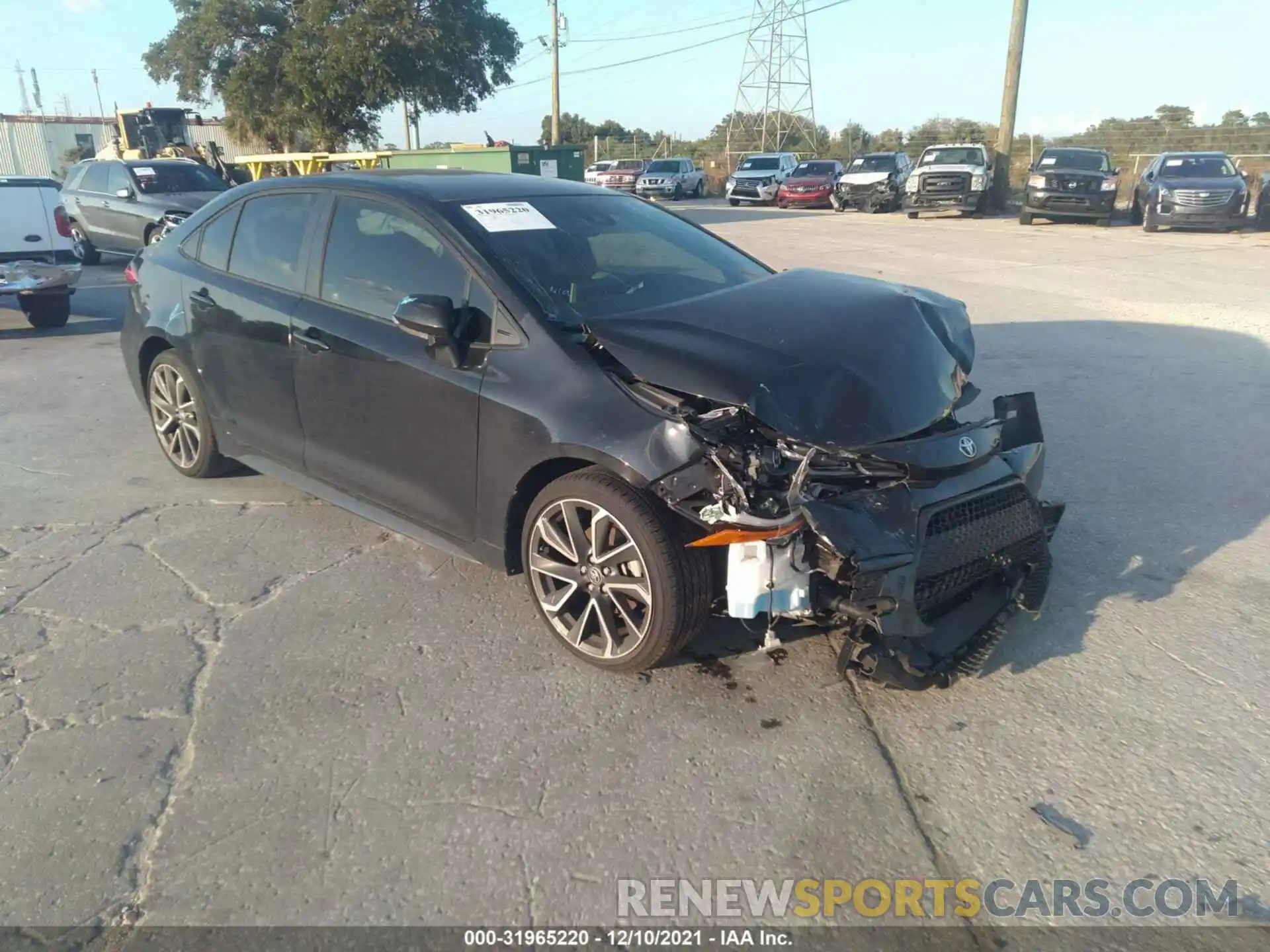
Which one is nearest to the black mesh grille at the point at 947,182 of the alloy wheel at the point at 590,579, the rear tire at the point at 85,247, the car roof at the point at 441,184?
the rear tire at the point at 85,247

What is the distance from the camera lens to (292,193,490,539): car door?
387 centimetres

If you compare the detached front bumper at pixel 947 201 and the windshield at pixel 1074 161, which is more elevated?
the windshield at pixel 1074 161

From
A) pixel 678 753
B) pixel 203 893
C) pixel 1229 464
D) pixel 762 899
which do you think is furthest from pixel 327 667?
pixel 1229 464

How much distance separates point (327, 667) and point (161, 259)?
305 centimetres

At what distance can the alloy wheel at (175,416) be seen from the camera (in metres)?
5.45

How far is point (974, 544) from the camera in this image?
3436 mm

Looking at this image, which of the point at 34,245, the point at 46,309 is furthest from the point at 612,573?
the point at 46,309

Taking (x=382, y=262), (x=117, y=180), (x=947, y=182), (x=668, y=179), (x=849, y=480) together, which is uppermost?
(x=117, y=180)

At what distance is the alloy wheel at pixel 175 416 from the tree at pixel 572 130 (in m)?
67.7

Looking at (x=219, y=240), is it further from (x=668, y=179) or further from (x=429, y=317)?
(x=668, y=179)

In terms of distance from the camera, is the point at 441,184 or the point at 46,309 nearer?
the point at 441,184

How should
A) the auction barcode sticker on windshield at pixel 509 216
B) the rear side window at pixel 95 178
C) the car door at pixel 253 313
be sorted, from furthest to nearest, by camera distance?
the rear side window at pixel 95 178 → the car door at pixel 253 313 → the auction barcode sticker on windshield at pixel 509 216

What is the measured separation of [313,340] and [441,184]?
2.95 feet

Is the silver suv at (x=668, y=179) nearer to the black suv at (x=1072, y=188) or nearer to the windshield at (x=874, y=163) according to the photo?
the windshield at (x=874, y=163)
